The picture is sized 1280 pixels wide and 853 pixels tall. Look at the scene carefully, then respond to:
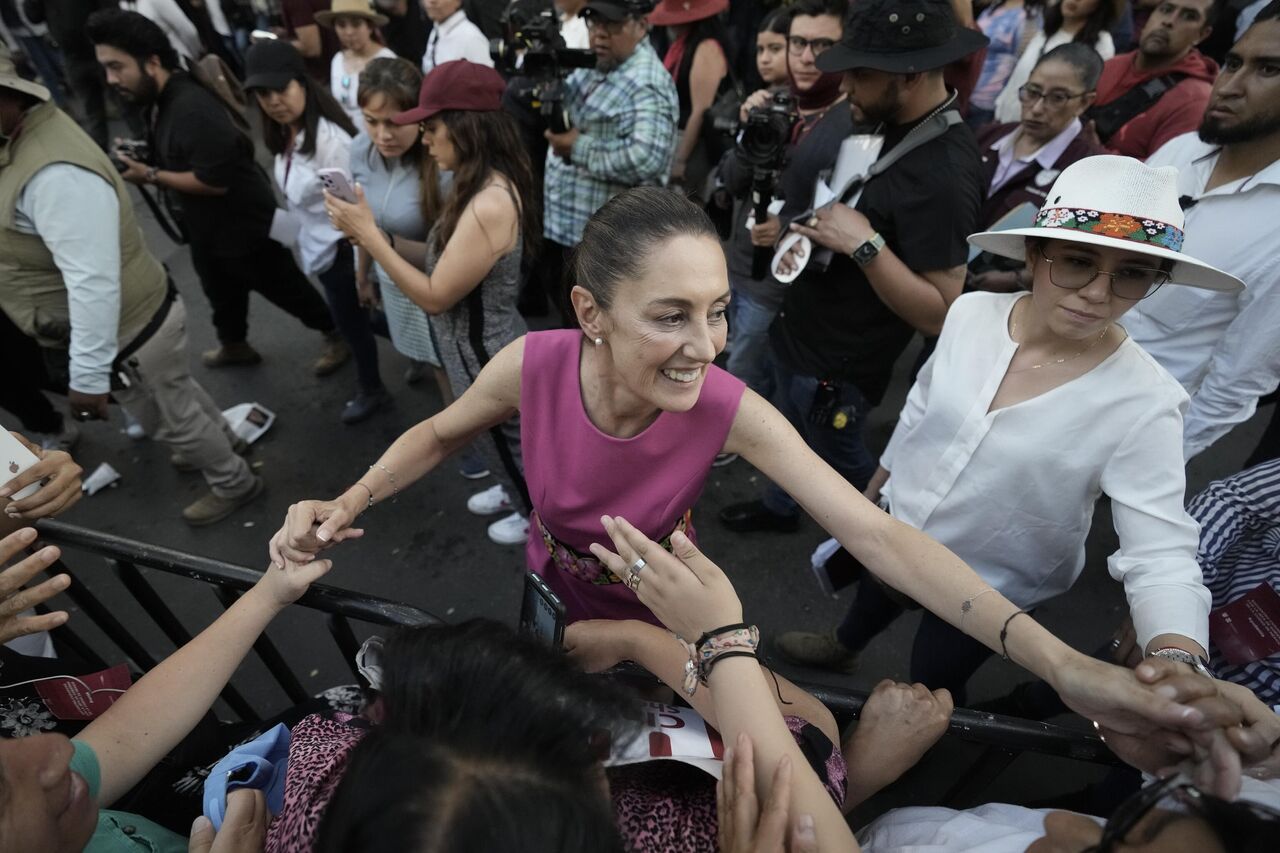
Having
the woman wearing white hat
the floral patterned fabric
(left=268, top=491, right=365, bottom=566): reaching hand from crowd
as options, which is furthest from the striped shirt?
(left=268, top=491, right=365, bottom=566): reaching hand from crowd

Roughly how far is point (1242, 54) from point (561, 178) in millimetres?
2875

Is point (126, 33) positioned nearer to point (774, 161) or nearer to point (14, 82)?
point (14, 82)

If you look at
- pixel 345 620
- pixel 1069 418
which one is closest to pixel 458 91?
pixel 345 620

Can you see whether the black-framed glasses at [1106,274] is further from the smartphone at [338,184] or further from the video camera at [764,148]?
the smartphone at [338,184]

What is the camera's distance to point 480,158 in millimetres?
2568

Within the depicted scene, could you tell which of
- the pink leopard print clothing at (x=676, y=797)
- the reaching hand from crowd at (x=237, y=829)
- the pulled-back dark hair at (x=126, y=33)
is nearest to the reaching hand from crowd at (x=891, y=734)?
the pink leopard print clothing at (x=676, y=797)

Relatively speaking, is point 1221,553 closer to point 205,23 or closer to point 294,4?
point 294,4

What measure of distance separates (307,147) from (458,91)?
4.59 ft

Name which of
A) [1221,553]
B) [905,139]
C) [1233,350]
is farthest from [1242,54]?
[1221,553]

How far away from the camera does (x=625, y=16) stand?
3.23m

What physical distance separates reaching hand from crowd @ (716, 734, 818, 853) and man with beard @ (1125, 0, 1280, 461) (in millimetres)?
2159

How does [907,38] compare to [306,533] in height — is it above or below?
above

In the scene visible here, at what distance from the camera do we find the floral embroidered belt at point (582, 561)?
5.90 ft

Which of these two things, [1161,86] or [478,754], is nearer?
[478,754]
